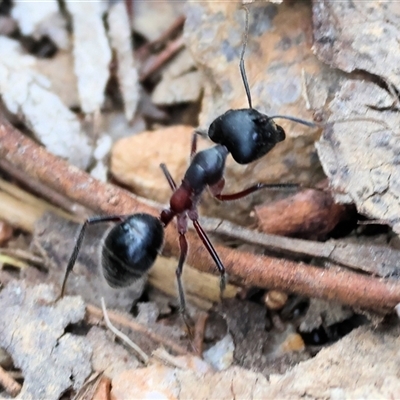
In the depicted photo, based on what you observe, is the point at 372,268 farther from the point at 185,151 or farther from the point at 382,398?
the point at 185,151

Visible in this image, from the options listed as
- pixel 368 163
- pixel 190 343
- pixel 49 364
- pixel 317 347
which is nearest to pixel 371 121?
pixel 368 163

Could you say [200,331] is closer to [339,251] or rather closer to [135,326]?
[135,326]

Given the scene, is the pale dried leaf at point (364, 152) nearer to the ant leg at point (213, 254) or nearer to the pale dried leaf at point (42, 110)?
the ant leg at point (213, 254)

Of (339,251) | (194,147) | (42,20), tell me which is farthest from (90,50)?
(339,251)

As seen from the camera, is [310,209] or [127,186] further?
[127,186]

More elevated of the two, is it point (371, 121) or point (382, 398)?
point (371, 121)

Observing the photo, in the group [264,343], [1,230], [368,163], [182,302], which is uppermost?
[368,163]

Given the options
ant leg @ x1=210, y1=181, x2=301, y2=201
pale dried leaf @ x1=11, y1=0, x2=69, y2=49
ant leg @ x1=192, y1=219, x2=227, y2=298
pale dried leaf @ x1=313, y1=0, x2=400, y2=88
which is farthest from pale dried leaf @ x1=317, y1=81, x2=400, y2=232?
pale dried leaf @ x1=11, y1=0, x2=69, y2=49
